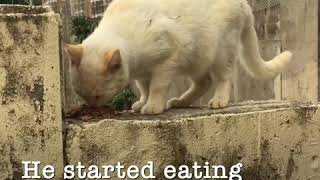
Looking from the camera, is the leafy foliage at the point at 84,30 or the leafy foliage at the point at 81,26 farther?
the leafy foliage at the point at 81,26

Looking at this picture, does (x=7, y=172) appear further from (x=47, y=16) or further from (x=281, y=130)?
(x=281, y=130)

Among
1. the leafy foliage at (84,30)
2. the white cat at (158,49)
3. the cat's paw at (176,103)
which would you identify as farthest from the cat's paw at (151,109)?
the leafy foliage at (84,30)

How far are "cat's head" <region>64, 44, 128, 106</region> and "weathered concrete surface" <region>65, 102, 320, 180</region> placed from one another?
25cm

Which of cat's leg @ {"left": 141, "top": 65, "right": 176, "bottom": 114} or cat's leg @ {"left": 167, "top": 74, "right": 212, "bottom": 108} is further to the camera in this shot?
cat's leg @ {"left": 167, "top": 74, "right": 212, "bottom": 108}

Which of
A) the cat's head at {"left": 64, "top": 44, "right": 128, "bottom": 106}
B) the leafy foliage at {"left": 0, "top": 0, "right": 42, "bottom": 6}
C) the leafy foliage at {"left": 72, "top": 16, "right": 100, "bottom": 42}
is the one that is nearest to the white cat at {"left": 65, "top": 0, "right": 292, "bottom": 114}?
the cat's head at {"left": 64, "top": 44, "right": 128, "bottom": 106}

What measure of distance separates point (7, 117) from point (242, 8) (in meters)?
2.17

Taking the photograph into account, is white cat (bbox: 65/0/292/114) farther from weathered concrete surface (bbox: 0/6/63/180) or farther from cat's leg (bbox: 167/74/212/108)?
weathered concrete surface (bbox: 0/6/63/180)

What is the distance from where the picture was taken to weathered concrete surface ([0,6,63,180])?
359 centimetres

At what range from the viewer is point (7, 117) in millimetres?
3580

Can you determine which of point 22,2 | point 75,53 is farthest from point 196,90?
point 22,2

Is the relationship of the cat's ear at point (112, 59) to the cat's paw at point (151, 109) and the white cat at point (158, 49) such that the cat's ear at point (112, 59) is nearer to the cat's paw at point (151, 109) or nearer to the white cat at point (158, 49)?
the white cat at point (158, 49)

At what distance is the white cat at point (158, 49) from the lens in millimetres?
4301

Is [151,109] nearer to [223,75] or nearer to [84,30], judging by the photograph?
[223,75]

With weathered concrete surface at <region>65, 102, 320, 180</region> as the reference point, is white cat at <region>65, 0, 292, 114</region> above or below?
above
